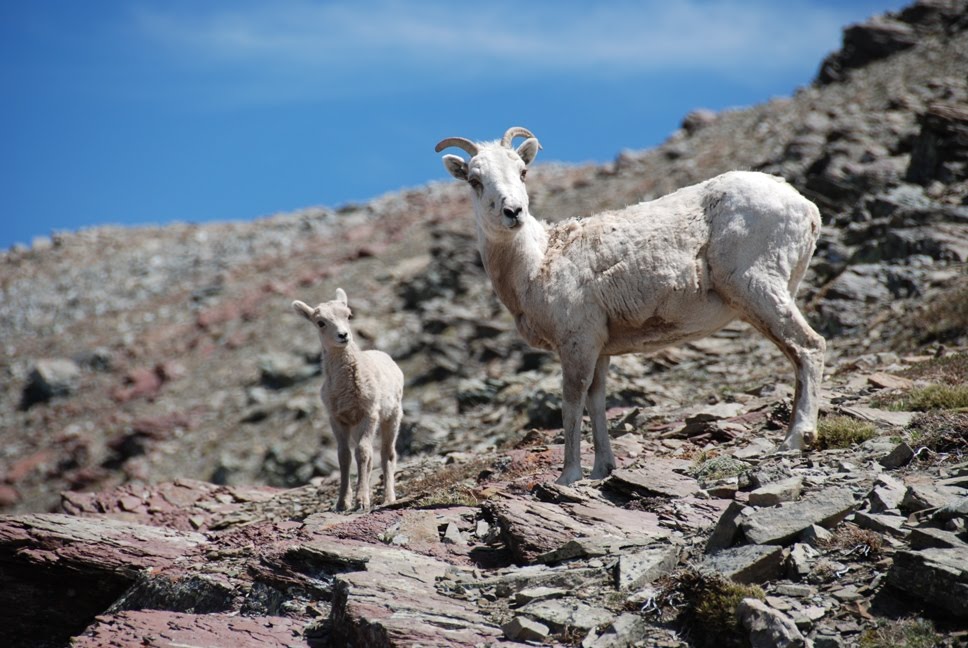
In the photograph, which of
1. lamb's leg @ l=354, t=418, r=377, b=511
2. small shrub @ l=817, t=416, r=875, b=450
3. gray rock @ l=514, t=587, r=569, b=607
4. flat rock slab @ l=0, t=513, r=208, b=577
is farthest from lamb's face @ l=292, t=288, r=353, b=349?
small shrub @ l=817, t=416, r=875, b=450

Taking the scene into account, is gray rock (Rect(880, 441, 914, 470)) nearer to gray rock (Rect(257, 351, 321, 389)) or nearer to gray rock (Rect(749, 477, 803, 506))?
gray rock (Rect(749, 477, 803, 506))

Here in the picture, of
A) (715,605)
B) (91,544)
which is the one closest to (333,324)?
(91,544)

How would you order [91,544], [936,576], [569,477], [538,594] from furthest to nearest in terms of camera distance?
[91,544], [569,477], [538,594], [936,576]

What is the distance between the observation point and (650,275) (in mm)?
9016

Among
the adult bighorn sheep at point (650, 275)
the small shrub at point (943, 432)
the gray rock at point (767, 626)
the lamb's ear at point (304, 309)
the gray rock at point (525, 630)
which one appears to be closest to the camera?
the gray rock at point (767, 626)

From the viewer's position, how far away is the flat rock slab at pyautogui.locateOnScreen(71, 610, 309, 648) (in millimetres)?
6766

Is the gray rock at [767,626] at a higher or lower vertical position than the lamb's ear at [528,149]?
lower

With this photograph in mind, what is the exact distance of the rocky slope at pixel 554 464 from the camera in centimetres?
607

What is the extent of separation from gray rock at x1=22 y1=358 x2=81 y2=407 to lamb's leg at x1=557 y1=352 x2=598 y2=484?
34.5 meters

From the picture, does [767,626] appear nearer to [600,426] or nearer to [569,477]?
[569,477]

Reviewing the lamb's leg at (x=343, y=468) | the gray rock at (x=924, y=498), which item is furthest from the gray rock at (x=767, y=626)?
the lamb's leg at (x=343, y=468)

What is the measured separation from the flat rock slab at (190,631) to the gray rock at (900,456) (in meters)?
4.91

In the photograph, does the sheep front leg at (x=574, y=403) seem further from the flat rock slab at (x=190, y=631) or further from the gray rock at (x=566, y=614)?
the flat rock slab at (x=190, y=631)

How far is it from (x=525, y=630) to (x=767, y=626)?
1522 millimetres
